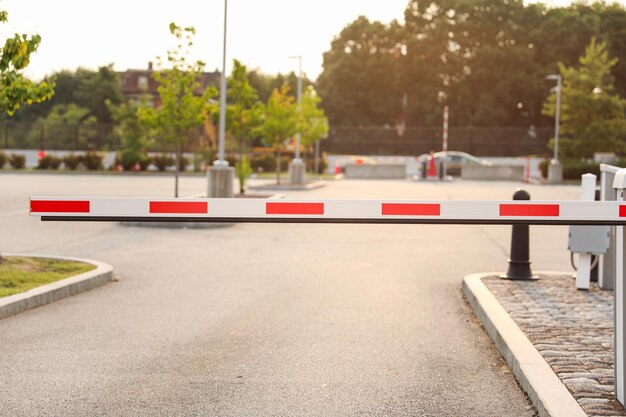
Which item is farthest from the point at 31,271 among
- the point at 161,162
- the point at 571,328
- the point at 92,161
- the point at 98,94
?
the point at 98,94

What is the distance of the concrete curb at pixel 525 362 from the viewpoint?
5.01 metres

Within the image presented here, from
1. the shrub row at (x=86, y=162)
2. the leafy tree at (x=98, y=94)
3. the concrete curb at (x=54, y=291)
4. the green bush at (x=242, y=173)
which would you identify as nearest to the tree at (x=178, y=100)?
the green bush at (x=242, y=173)

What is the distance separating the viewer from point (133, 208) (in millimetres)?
5355

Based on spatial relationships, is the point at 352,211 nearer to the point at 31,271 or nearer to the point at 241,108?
the point at 31,271

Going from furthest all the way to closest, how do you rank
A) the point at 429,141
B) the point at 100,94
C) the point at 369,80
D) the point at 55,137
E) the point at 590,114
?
the point at 100,94, the point at 369,80, the point at 429,141, the point at 55,137, the point at 590,114

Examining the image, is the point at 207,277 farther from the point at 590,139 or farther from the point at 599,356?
the point at 590,139

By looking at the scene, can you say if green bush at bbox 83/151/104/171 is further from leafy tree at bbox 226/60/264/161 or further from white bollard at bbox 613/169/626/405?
white bollard at bbox 613/169/626/405

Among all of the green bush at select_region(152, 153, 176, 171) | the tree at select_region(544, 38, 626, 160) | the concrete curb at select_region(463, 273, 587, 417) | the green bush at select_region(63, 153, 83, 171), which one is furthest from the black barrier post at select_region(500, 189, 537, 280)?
the green bush at select_region(63, 153, 83, 171)

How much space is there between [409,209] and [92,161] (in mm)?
44527

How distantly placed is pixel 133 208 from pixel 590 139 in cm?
4402

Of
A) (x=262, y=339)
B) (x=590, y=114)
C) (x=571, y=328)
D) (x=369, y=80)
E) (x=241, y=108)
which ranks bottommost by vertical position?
(x=262, y=339)

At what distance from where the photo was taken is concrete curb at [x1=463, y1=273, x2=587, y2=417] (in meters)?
5.01

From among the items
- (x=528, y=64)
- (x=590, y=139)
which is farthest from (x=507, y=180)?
(x=528, y=64)

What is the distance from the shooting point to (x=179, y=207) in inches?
211
